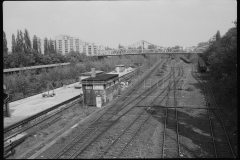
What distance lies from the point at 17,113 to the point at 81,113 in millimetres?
3607

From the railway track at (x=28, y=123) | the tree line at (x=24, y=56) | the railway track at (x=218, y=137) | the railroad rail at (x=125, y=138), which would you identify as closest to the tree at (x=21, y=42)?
the tree line at (x=24, y=56)

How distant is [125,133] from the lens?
8.20 m

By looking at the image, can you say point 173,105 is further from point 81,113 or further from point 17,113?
point 17,113

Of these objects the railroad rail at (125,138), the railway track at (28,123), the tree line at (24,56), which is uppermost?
the tree line at (24,56)

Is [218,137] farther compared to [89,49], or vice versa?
[89,49]

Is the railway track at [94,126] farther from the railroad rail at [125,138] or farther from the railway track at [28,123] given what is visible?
the railway track at [28,123]

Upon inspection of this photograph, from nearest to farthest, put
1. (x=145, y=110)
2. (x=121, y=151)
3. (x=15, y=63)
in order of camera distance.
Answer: (x=121, y=151) < (x=145, y=110) < (x=15, y=63)

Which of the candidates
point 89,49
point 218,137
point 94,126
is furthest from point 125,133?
point 89,49

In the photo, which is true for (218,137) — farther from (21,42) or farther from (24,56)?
(21,42)

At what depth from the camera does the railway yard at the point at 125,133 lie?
6426 millimetres

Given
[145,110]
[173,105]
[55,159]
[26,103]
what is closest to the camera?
[55,159]

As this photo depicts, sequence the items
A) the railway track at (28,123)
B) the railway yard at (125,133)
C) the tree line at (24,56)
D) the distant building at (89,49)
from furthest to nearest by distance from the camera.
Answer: the distant building at (89,49)
the tree line at (24,56)
the railway track at (28,123)
the railway yard at (125,133)

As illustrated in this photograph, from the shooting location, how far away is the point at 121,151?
652 cm

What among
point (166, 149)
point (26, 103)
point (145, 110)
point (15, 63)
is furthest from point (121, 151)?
point (15, 63)
